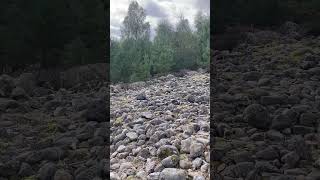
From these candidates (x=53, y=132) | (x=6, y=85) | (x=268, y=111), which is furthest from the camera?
(x=6, y=85)

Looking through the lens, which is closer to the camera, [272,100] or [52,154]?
[52,154]

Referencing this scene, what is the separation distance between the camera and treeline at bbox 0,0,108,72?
6109 mm

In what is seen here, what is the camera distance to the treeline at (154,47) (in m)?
4.62

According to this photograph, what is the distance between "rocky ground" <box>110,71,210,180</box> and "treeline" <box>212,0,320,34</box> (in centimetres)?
158

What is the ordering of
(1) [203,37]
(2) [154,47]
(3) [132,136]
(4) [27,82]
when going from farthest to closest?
(4) [27,82], (1) [203,37], (2) [154,47], (3) [132,136]

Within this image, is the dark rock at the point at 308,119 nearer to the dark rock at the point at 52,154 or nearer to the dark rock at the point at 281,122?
the dark rock at the point at 281,122

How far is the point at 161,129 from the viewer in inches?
158

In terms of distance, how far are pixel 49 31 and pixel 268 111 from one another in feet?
10.6

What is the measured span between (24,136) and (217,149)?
1.58 meters

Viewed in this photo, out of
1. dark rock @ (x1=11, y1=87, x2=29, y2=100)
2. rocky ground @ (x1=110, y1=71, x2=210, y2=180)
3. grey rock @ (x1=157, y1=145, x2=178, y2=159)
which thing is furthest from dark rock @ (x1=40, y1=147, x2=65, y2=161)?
dark rock @ (x1=11, y1=87, x2=29, y2=100)

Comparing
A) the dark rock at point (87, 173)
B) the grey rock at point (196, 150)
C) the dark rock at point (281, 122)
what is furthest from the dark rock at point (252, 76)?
the dark rock at point (87, 173)

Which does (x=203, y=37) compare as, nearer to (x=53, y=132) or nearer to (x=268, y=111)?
(x=268, y=111)

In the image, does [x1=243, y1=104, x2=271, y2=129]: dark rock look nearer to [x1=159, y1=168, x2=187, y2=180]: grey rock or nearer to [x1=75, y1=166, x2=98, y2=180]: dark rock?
[x1=159, y1=168, x2=187, y2=180]: grey rock

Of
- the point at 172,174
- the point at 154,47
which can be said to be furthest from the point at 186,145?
the point at 154,47
